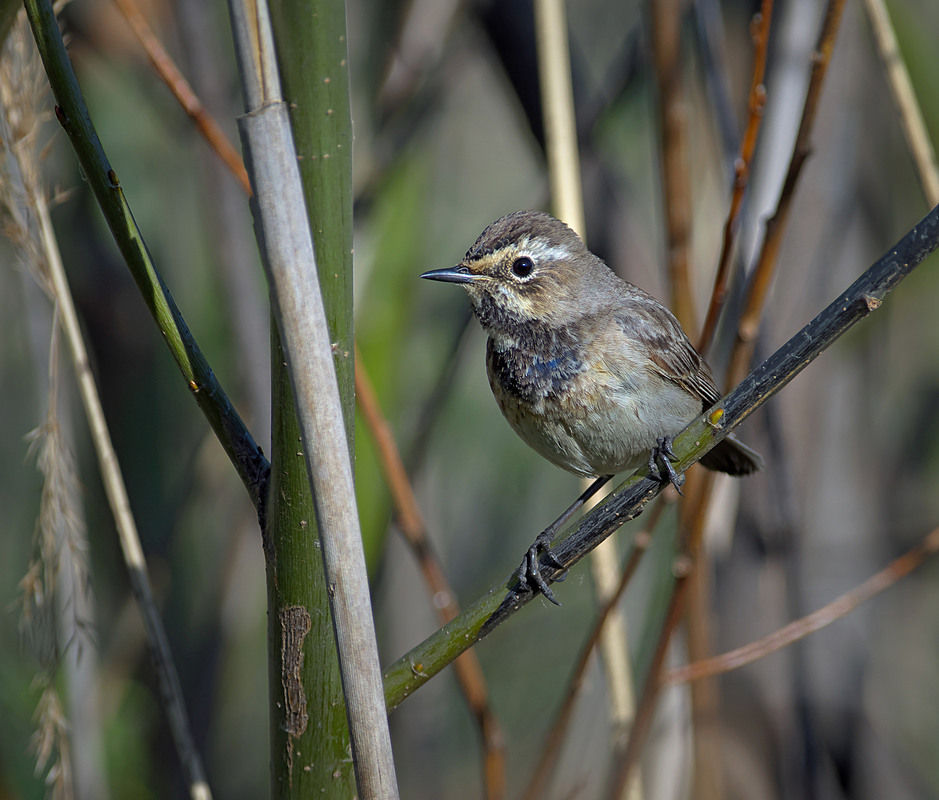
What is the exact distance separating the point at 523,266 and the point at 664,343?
47 centimetres

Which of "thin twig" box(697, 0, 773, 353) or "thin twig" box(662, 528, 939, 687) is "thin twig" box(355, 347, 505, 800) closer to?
"thin twig" box(662, 528, 939, 687)

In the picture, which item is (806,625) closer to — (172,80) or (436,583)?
(436,583)

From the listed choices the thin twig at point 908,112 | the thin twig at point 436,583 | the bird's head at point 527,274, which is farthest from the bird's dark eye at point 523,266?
the thin twig at point 908,112

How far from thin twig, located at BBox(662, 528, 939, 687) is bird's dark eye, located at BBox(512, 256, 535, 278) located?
44.1 inches

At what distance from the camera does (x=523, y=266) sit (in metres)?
2.43

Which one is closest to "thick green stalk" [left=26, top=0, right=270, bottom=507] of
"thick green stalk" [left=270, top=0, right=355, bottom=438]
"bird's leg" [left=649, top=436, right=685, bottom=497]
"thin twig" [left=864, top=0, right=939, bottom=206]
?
"thick green stalk" [left=270, top=0, right=355, bottom=438]

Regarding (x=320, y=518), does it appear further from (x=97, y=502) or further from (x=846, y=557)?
(x=846, y=557)

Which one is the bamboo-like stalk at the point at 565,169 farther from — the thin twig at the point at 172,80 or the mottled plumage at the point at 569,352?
the thin twig at the point at 172,80

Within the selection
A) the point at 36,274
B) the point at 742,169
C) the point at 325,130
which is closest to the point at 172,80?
the point at 36,274

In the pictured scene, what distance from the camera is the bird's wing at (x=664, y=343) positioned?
2510mm

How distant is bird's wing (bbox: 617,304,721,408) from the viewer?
8.23ft

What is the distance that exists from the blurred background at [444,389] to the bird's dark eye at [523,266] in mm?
714

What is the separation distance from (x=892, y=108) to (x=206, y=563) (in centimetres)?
355

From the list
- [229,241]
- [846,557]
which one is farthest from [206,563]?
[846,557]
